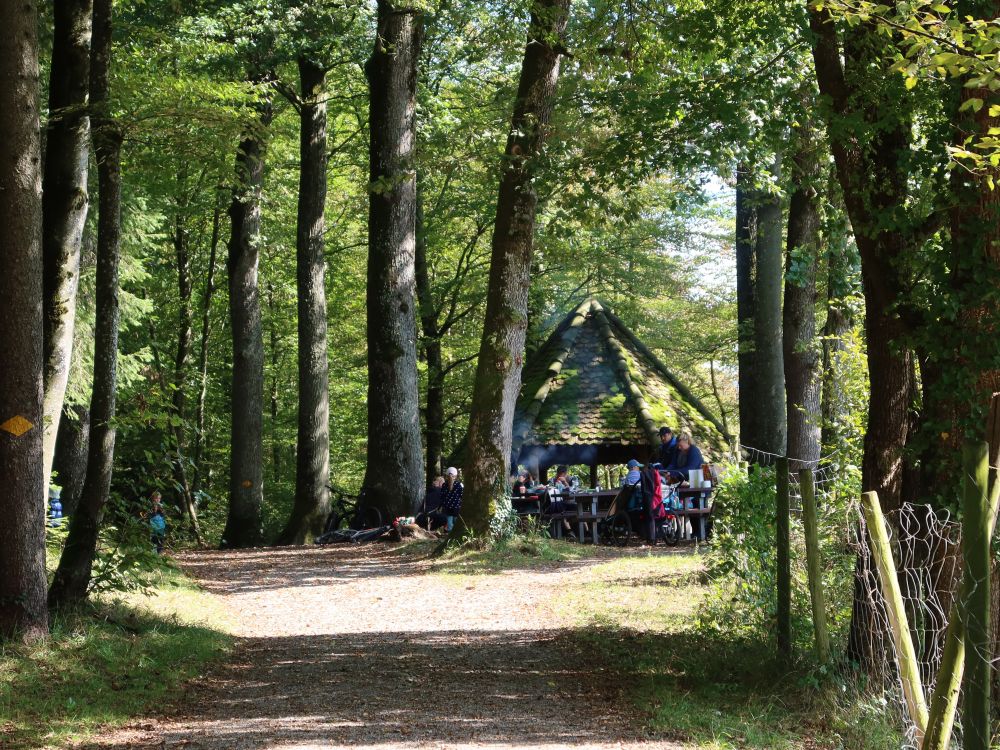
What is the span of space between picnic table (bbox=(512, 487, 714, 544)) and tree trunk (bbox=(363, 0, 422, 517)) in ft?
6.46

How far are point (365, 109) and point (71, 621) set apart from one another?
1952cm

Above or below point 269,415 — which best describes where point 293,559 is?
below

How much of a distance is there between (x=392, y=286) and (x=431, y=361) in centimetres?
1067

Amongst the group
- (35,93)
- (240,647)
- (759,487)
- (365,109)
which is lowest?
(240,647)

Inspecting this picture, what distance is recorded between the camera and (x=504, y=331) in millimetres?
14156

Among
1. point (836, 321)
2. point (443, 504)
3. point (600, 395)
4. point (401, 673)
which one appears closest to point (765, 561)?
point (401, 673)

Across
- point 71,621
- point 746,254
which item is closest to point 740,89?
point 71,621

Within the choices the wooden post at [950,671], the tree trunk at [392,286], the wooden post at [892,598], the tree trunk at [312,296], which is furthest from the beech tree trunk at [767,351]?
the wooden post at [950,671]

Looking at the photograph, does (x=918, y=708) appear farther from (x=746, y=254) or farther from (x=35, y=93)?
(x=746, y=254)

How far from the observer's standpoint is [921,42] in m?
4.46

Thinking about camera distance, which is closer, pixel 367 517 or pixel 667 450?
pixel 367 517

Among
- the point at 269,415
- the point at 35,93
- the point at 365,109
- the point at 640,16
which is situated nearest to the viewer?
the point at 35,93

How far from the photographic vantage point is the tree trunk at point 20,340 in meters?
7.48

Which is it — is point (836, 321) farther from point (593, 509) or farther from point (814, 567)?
point (814, 567)
